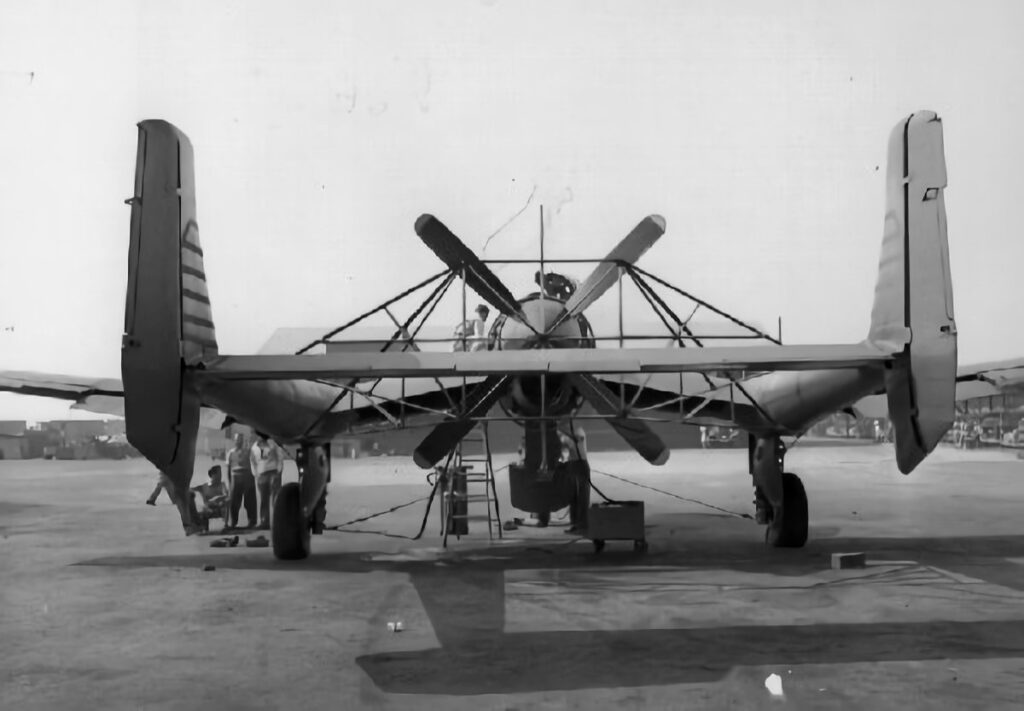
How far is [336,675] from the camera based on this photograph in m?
7.88

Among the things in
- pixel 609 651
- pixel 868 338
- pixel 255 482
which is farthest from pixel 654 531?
pixel 609 651

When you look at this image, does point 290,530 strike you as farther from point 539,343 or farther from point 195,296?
point 195,296

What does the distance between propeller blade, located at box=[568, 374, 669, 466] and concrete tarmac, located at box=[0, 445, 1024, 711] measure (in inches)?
61.4

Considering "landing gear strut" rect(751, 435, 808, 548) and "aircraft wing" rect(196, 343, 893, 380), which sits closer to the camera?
"aircraft wing" rect(196, 343, 893, 380)

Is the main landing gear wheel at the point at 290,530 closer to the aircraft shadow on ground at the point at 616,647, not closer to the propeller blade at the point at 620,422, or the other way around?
the aircraft shadow on ground at the point at 616,647

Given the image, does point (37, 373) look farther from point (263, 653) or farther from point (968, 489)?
point (968, 489)

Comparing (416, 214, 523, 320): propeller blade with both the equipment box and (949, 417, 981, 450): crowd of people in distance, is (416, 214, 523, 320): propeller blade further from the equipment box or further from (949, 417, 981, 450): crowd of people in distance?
(949, 417, 981, 450): crowd of people in distance

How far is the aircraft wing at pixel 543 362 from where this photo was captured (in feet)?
31.1

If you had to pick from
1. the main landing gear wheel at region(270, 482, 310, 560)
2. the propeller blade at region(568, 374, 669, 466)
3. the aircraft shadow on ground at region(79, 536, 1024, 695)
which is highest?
the propeller blade at region(568, 374, 669, 466)

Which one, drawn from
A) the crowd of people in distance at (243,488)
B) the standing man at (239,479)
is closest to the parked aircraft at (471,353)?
the standing man at (239,479)

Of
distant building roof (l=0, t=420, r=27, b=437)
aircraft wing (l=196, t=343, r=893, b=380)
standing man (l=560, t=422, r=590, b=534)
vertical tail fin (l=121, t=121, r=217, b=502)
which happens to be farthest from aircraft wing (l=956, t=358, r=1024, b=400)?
distant building roof (l=0, t=420, r=27, b=437)

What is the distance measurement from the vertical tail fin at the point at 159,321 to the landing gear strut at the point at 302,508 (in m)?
5.34

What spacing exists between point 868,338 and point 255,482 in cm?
1390

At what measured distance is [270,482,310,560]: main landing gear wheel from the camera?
48.4ft
